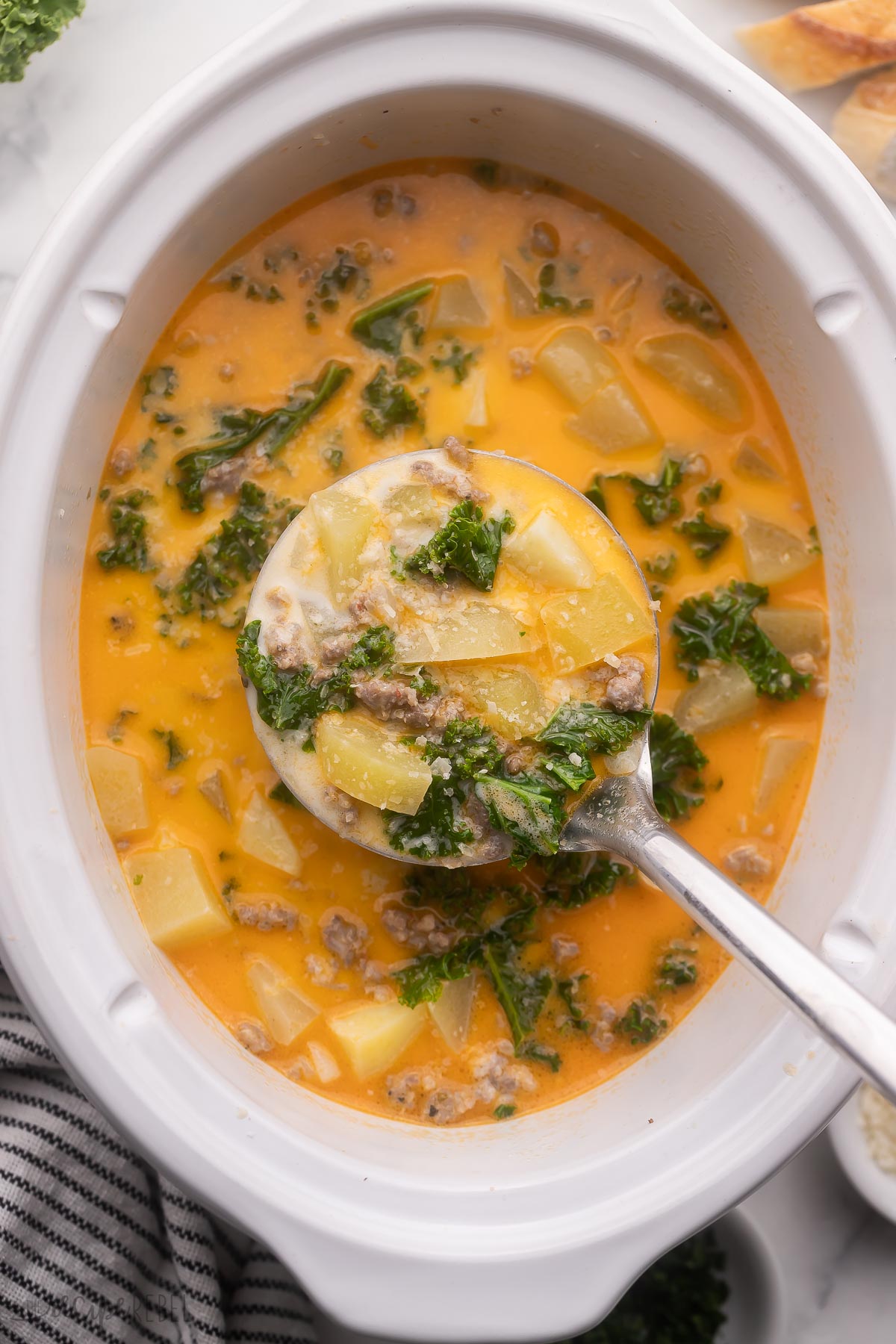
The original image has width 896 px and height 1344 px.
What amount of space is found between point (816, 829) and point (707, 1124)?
800 millimetres

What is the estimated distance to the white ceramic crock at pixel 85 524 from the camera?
2.49 m

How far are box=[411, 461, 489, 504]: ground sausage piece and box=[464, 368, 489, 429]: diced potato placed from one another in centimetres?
25

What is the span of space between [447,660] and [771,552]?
1048mm

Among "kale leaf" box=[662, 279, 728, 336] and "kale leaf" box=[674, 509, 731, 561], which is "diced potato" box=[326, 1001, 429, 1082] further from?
"kale leaf" box=[662, 279, 728, 336]

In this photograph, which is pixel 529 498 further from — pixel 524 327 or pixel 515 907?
pixel 515 907

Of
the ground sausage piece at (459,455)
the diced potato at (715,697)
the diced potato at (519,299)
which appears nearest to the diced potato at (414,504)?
the ground sausage piece at (459,455)

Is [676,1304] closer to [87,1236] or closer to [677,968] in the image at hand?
[677,968]

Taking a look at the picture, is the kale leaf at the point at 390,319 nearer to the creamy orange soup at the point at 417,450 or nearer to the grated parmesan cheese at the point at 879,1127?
the creamy orange soup at the point at 417,450

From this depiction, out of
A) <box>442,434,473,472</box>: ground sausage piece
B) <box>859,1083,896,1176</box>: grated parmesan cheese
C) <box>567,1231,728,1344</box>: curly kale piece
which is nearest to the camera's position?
<box>442,434,473,472</box>: ground sausage piece

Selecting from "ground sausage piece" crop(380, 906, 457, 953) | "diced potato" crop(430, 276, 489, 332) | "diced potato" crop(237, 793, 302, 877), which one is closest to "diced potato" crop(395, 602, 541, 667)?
"diced potato" crop(237, 793, 302, 877)

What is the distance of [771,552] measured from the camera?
3041 millimetres

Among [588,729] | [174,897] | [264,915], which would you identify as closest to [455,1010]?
[264,915]

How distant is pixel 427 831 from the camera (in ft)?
8.65

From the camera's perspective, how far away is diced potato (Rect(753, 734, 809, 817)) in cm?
303
